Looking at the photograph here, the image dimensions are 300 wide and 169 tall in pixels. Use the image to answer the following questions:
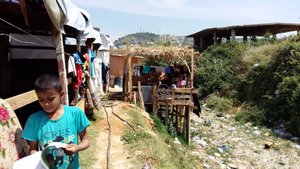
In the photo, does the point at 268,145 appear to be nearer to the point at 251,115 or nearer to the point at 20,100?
the point at 251,115

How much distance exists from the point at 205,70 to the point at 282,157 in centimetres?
1125

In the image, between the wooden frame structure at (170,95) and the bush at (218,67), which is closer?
the wooden frame structure at (170,95)

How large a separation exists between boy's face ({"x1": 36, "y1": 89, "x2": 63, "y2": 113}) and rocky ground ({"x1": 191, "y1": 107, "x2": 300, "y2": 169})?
26.6ft

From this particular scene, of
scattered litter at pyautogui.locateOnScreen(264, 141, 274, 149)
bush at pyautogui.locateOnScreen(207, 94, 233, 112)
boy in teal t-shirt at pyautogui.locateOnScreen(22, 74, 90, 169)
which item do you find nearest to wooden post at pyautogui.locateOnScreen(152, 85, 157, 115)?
scattered litter at pyautogui.locateOnScreen(264, 141, 274, 149)

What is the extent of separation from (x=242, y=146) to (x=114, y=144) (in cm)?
682

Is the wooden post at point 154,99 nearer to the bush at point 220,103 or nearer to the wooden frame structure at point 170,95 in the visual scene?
the wooden frame structure at point 170,95

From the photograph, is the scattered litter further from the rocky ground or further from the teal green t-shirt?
the teal green t-shirt

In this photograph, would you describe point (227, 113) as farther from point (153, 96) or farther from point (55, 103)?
point (55, 103)

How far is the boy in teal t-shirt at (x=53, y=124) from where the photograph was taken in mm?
2205

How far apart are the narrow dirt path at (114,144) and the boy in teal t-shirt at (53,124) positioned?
3.33 m

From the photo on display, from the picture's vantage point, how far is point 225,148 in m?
11.9

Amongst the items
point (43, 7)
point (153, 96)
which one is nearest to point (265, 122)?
point (153, 96)

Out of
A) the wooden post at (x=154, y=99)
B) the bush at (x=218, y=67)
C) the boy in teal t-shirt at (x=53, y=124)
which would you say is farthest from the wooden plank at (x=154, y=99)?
the boy in teal t-shirt at (x=53, y=124)

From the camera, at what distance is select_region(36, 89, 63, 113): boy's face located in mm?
2197
